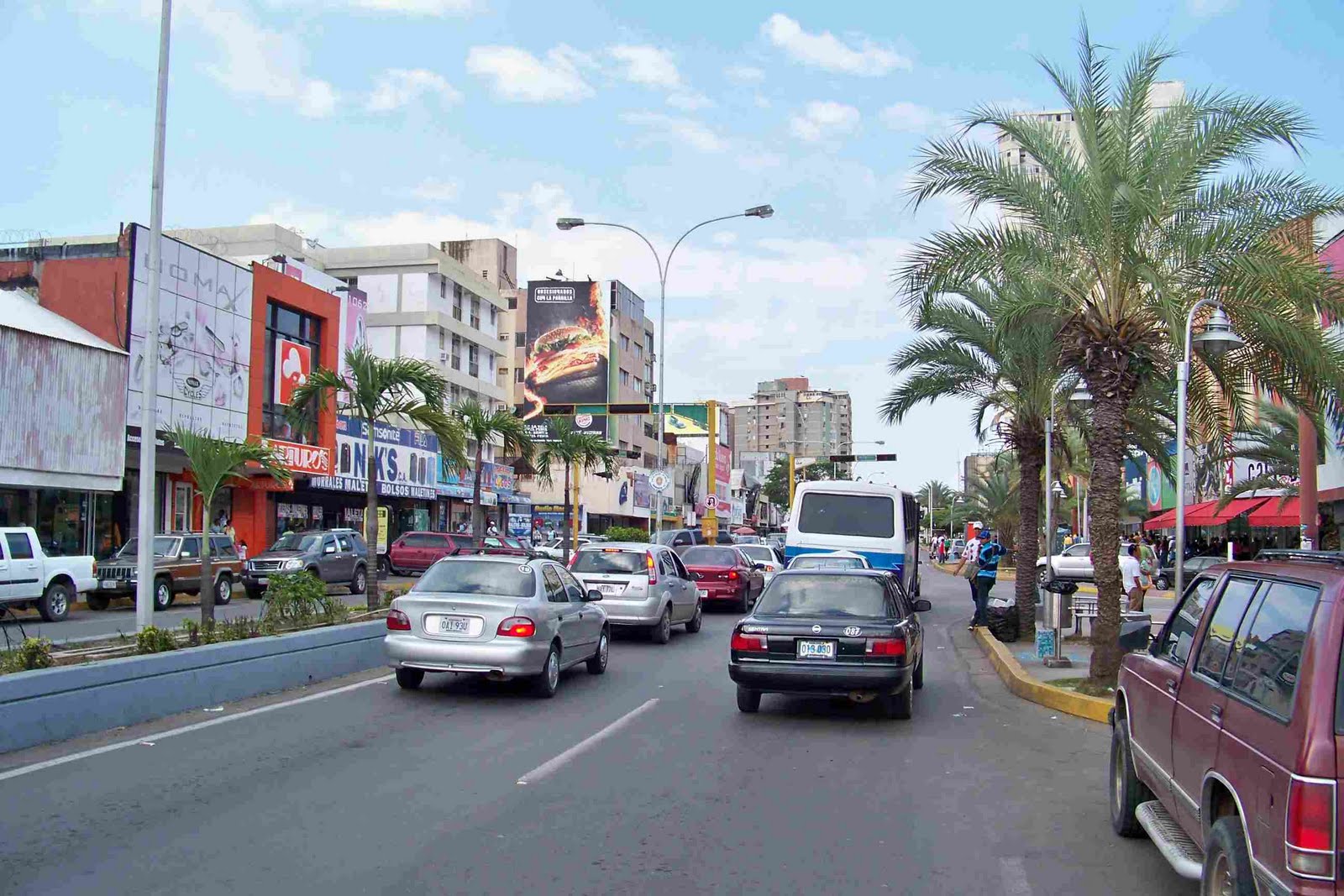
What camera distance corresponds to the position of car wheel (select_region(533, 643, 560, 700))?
11969 mm

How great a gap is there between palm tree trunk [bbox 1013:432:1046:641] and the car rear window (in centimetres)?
295

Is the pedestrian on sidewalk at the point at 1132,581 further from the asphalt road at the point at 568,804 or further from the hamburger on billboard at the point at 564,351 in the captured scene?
the hamburger on billboard at the point at 564,351

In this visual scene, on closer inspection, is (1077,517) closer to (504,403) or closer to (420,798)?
(504,403)

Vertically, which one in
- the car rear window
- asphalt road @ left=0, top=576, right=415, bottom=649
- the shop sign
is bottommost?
asphalt road @ left=0, top=576, right=415, bottom=649

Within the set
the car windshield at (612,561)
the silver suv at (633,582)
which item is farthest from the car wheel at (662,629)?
the car windshield at (612,561)

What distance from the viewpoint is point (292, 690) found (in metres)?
12.1

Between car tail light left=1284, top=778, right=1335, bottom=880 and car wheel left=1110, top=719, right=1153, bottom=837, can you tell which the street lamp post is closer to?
car wheel left=1110, top=719, right=1153, bottom=837

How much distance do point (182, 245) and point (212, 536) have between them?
33.4ft

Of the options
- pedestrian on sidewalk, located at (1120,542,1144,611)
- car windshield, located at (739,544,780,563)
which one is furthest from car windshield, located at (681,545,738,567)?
pedestrian on sidewalk, located at (1120,542,1144,611)

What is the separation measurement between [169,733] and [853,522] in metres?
16.6

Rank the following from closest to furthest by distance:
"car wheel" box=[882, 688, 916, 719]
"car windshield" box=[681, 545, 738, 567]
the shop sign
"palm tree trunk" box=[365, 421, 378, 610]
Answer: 1. "car wheel" box=[882, 688, 916, 719]
2. "palm tree trunk" box=[365, 421, 378, 610]
3. "car windshield" box=[681, 545, 738, 567]
4. the shop sign

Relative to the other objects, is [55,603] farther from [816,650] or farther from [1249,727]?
[1249,727]

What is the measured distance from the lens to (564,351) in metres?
54.1

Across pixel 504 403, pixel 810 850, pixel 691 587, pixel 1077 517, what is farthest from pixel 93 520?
pixel 1077 517
